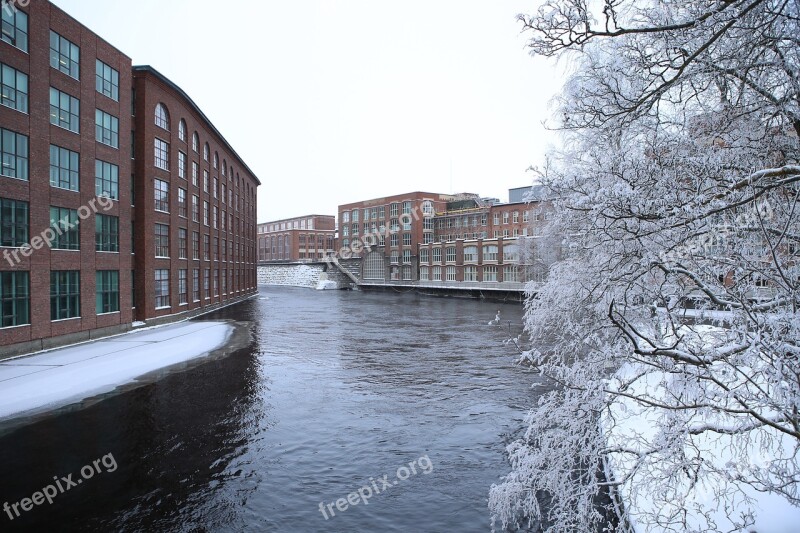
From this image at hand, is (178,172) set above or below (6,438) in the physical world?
above

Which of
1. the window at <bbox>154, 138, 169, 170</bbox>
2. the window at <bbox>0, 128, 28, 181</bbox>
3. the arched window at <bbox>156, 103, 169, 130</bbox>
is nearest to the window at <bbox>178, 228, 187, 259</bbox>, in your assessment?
the window at <bbox>154, 138, 169, 170</bbox>

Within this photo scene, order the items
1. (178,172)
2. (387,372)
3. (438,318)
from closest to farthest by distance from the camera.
→ (387,372)
(178,172)
(438,318)

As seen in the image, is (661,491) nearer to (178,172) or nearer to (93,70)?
(93,70)

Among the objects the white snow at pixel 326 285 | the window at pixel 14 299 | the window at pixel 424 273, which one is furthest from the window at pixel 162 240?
the white snow at pixel 326 285

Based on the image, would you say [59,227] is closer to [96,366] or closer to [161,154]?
[96,366]

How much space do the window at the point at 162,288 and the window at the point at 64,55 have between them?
14.3 metres

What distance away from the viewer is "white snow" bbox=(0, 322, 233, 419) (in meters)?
16.2

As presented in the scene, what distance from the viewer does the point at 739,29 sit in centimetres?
575

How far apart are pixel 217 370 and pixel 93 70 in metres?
18.9

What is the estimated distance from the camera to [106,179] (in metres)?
28.8

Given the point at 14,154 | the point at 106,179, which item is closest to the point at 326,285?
the point at 106,179

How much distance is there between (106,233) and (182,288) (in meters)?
12.3

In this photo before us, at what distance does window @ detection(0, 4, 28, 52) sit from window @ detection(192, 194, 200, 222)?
2121 cm

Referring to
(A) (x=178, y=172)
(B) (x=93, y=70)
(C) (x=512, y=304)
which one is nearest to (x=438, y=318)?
(C) (x=512, y=304)
